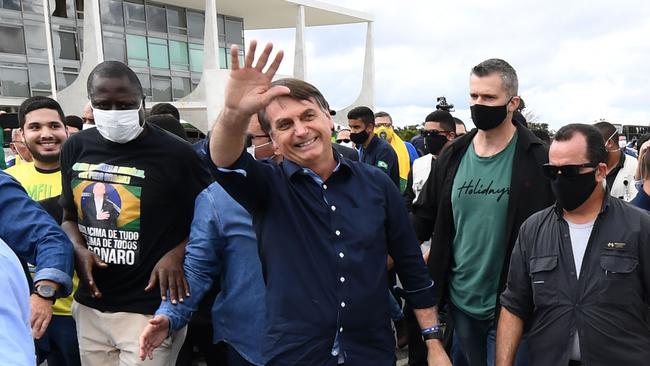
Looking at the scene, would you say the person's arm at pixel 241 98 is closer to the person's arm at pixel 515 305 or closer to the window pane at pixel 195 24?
the person's arm at pixel 515 305

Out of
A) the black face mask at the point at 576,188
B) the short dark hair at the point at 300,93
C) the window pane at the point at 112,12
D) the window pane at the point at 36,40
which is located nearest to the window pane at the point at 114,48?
the window pane at the point at 112,12

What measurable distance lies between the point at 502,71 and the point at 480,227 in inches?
35.1

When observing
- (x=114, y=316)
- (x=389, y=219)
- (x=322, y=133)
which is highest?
(x=322, y=133)

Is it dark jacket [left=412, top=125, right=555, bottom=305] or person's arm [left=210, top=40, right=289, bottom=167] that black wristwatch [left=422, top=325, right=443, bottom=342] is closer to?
dark jacket [left=412, top=125, right=555, bottom=305]

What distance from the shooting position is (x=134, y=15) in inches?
1071

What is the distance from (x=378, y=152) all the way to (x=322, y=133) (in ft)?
13.8

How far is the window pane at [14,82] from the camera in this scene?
2253 centimetres

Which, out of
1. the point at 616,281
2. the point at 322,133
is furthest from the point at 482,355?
the point at 322,133

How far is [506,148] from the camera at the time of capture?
3055 mm

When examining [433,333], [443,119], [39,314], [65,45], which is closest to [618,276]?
[433,333]

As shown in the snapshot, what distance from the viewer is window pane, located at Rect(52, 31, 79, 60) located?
25.2 metres

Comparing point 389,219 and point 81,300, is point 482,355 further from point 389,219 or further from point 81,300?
point 81,300

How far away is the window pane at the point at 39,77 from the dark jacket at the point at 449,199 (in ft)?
80.2

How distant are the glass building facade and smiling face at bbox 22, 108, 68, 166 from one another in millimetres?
22155
